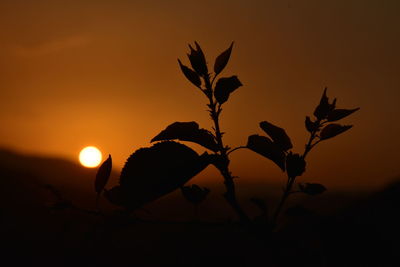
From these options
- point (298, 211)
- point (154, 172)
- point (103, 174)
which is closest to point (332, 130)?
point (298, 211)

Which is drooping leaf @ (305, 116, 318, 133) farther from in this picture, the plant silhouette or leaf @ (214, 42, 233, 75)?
leaf @ (214, 42, 233, 75)

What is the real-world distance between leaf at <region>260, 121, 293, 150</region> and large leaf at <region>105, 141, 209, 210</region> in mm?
480

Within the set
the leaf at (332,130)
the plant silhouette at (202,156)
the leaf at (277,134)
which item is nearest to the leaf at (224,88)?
the plant silhouette at (202,156)

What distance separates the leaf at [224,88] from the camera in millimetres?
1483

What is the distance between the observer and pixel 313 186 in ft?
5.33

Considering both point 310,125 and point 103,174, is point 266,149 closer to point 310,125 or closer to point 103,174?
point 310,125

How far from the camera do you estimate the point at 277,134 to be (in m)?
1.74

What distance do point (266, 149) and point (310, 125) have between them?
198 mm

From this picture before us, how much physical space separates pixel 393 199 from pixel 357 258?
0.93 m

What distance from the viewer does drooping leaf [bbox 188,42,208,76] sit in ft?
4.75

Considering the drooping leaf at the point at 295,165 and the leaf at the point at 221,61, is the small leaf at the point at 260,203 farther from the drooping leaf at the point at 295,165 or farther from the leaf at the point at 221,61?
the leaf at the point at 221,61

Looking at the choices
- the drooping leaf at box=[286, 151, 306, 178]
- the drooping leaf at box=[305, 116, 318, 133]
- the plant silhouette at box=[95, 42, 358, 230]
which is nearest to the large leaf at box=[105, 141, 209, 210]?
the plant silhouette at box=[95, 42, 358, 230]

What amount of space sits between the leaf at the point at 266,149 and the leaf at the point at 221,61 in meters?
0.30

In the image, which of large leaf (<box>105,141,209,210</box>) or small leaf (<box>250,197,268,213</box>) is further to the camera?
small leaf (<box>250,197,268,213</box>)
